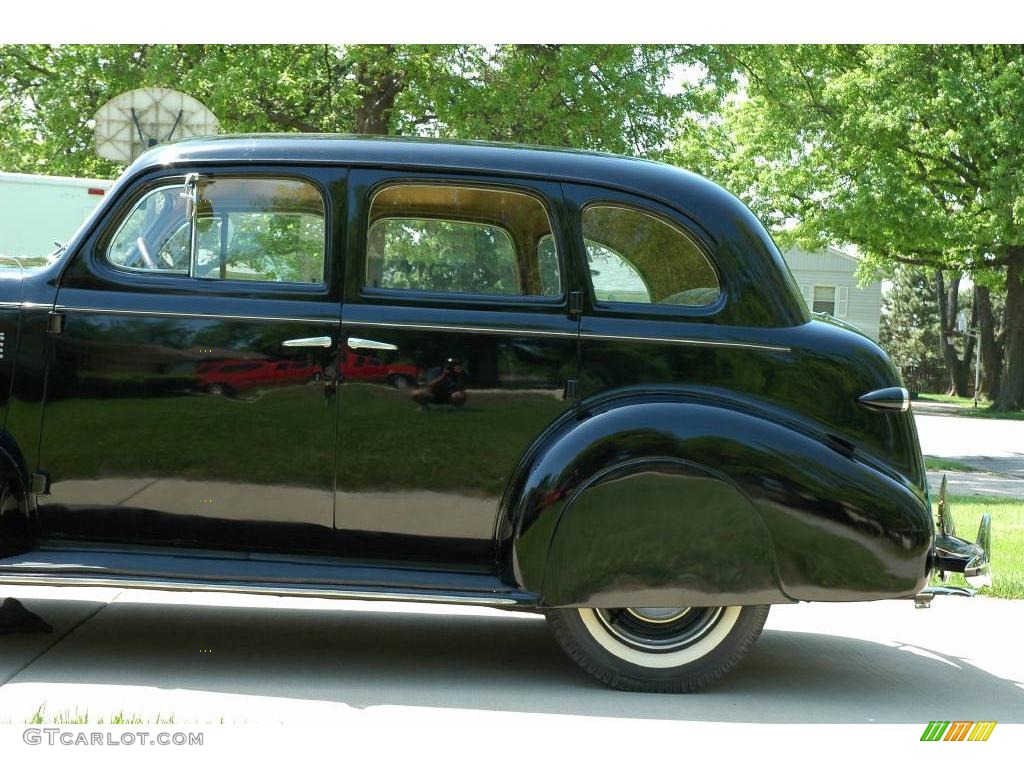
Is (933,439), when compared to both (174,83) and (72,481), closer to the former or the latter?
(174,83)

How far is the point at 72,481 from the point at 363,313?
129cm

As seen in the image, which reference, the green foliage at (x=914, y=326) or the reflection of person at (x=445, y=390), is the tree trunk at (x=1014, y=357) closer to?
the green foliage at (x=914, y=326)

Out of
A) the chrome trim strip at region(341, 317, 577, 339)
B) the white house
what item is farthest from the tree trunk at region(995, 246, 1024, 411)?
the chrome trim strip at region(341, 317, 577, 339)

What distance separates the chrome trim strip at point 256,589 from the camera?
4211mm

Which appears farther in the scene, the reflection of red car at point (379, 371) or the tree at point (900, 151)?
the tree at point (900, 151)

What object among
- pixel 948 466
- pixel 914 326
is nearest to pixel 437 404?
pixel 948 466

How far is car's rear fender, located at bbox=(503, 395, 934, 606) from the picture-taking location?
13.9ft

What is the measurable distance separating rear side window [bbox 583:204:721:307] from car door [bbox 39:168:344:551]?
3.48 ft

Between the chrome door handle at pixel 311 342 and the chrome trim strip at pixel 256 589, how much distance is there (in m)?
0.92

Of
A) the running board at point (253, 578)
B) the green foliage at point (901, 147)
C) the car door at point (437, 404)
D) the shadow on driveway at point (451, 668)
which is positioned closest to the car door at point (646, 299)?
the car door at point (437, 404)


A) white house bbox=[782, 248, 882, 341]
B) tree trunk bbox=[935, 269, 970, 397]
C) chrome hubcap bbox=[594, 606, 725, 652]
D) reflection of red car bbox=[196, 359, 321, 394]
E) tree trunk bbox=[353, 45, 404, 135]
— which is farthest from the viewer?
tree trunk bbox=[935, 269, 970, 397]

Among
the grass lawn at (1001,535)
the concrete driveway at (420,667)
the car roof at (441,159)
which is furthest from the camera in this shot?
the grass lawn at (1001,535)

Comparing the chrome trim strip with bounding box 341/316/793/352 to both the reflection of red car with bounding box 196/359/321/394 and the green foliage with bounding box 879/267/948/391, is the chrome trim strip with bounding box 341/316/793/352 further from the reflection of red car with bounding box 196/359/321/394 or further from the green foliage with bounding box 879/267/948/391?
the green foliage with bounding box 879/267/948/391

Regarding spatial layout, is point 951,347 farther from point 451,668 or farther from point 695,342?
point 451,668
